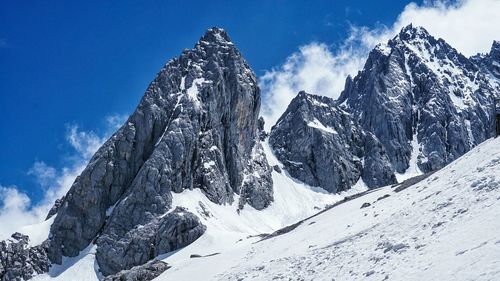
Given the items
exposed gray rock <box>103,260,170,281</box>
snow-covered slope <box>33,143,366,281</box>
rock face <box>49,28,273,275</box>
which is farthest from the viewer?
rock face <box>49,28,273,275</box>

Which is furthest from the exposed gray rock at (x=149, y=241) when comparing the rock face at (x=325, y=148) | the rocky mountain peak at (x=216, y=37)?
the rock face at (x=325, y=148)

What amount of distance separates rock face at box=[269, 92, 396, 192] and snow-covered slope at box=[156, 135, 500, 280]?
395 feet

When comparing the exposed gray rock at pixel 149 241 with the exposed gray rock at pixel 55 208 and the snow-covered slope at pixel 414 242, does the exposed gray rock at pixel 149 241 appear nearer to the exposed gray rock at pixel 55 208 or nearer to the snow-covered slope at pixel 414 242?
the exposed gray rock at pixel 55 208

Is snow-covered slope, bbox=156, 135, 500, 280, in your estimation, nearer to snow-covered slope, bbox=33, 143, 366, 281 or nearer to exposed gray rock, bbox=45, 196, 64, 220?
snow-covered slope, bbox=33, 143, 366, 281

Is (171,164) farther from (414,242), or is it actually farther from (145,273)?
(414,242)

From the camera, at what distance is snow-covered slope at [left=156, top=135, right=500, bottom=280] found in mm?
18094

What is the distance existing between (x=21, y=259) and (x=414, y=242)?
293 feet

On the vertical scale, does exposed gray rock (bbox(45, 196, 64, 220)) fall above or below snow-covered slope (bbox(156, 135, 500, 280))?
A: above

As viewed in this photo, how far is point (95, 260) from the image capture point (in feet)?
311

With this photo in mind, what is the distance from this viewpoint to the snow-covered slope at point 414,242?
18.1m

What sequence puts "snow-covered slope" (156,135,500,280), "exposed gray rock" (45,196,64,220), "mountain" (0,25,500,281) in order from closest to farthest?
"snow-covered slope" (156,135,500,280) < "mountain" (0,25,500,281) < "exposed gray rock" (45,196,64,220)

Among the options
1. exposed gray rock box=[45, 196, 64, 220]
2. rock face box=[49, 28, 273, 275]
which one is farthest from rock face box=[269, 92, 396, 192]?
exposed gray rock box=[45, 196, 64, 220]

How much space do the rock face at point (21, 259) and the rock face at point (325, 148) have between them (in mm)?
83950

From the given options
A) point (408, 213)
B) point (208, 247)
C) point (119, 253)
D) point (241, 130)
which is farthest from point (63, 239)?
point (408, 213)
